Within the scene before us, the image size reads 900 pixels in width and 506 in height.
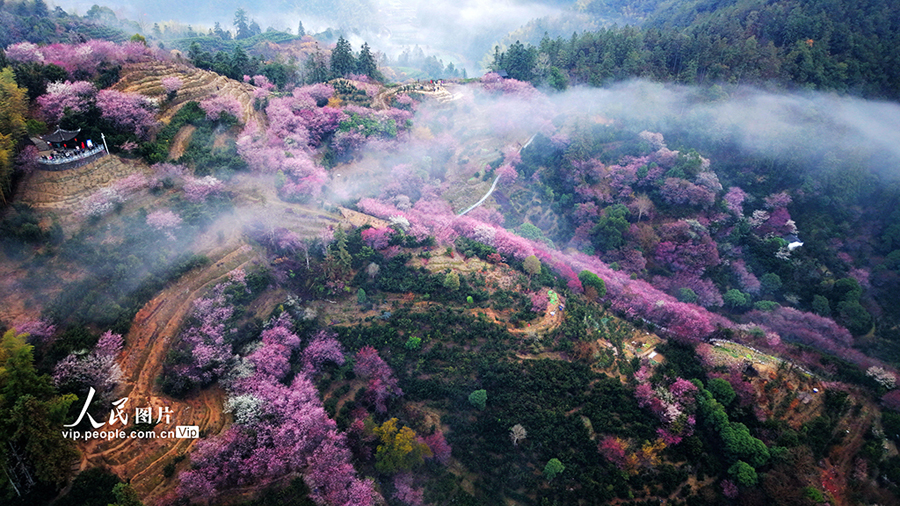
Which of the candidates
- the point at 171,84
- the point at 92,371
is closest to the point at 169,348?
the point at 92,371

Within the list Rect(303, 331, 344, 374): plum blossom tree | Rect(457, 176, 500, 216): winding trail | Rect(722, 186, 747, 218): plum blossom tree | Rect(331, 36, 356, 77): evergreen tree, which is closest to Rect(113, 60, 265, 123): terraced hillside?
Rect(331, 36, 356, 77): evergreen tree

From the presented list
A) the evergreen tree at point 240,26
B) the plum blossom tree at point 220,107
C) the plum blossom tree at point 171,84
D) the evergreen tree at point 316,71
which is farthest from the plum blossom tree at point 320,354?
the evergreen tree at point 240,26

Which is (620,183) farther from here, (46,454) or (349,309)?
(46,454)

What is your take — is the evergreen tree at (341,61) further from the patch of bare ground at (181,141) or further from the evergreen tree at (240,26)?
the evergreen tree at (240,26)

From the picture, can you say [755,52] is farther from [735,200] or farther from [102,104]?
[102,104]

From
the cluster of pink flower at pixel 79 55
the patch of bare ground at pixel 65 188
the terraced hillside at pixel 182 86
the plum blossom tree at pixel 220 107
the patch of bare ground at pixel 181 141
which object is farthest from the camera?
the plum blossom tree at pixel 220 107

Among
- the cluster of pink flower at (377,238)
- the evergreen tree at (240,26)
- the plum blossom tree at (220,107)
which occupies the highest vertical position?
the evergreen tree at (240,26)

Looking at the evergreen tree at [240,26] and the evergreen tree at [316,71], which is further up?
the evergreen tree at [240,26]

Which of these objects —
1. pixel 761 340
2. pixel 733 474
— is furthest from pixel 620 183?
pixel 733 474

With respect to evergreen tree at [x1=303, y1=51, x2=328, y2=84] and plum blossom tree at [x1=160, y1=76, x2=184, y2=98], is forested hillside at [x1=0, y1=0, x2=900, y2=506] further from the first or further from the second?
evergreen tree at [x1=303, y1=51, x2=328, y2=84]
